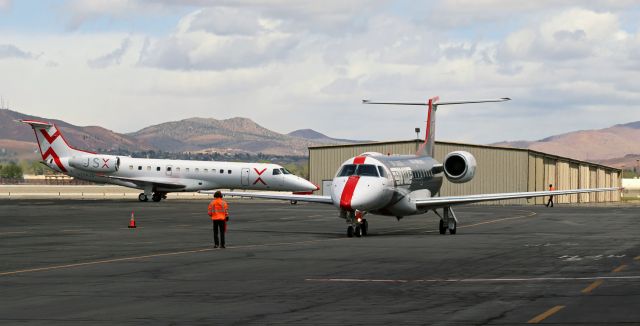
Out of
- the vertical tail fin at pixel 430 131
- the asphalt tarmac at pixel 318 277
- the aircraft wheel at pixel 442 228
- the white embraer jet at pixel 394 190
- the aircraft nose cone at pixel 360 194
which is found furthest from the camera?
the vertical tail fin at pixel 430 131

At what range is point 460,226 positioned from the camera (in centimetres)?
4366

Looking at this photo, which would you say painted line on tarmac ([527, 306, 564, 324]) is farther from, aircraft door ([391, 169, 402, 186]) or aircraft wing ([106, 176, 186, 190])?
aircraft wing ([106, 176, 186, 190])

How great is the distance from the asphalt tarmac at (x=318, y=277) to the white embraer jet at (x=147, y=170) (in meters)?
38.1

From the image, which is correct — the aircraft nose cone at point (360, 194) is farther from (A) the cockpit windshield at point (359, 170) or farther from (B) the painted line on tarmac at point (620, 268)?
(B) the painted line on tarmac at point (620, 268)

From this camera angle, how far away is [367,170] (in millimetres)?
34250

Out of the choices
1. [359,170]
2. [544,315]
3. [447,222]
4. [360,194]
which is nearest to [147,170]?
[447,222]

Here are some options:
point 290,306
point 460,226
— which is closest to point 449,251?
point 290,306

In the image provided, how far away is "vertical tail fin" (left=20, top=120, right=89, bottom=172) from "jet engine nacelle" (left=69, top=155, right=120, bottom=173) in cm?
148

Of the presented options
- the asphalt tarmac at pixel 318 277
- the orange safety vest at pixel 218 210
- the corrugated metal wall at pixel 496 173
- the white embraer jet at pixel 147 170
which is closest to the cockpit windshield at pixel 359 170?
the asphalt tarmac at pixel 318 277

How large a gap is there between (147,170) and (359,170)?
1821 inches

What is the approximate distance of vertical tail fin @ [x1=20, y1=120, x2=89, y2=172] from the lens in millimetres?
78750

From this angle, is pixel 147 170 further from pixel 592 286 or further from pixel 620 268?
pixel 592 286

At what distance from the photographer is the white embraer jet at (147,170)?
7662 centimetres

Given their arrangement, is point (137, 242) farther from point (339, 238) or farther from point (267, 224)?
point (267, 224)
